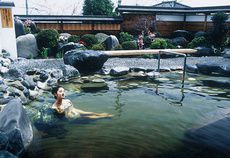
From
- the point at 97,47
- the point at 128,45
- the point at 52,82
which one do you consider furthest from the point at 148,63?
the point at 52,82

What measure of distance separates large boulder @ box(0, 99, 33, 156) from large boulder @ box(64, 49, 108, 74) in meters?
8.01

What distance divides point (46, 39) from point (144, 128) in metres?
13.4

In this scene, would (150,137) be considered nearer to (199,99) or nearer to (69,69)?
(199,99)

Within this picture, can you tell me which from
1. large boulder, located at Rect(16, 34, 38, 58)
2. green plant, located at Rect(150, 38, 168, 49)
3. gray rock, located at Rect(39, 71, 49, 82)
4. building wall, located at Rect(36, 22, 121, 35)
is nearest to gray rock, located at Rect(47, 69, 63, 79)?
gray rock, located at Rect(39, 71, 49, 82)

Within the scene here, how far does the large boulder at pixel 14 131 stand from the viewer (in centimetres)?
543

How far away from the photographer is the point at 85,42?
70.0ft

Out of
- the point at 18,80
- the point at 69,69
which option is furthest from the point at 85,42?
the point at 18,80

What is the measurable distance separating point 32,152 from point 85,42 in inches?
637

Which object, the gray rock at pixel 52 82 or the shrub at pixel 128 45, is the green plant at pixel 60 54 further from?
the gray rock at pixel 52 82

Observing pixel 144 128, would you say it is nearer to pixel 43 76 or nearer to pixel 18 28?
pixel 43 76

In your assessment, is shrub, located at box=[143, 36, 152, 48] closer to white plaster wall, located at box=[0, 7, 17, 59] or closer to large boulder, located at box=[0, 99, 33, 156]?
white plaster wall, located at box=[0, 7, 17, 59]

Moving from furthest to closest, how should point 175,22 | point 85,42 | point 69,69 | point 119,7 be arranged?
point 175,22 → point 119,7 → point 85,42 → point 69,69

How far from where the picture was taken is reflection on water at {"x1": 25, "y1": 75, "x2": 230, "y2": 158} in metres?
6.03

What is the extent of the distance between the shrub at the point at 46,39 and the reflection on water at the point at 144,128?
8724mm
